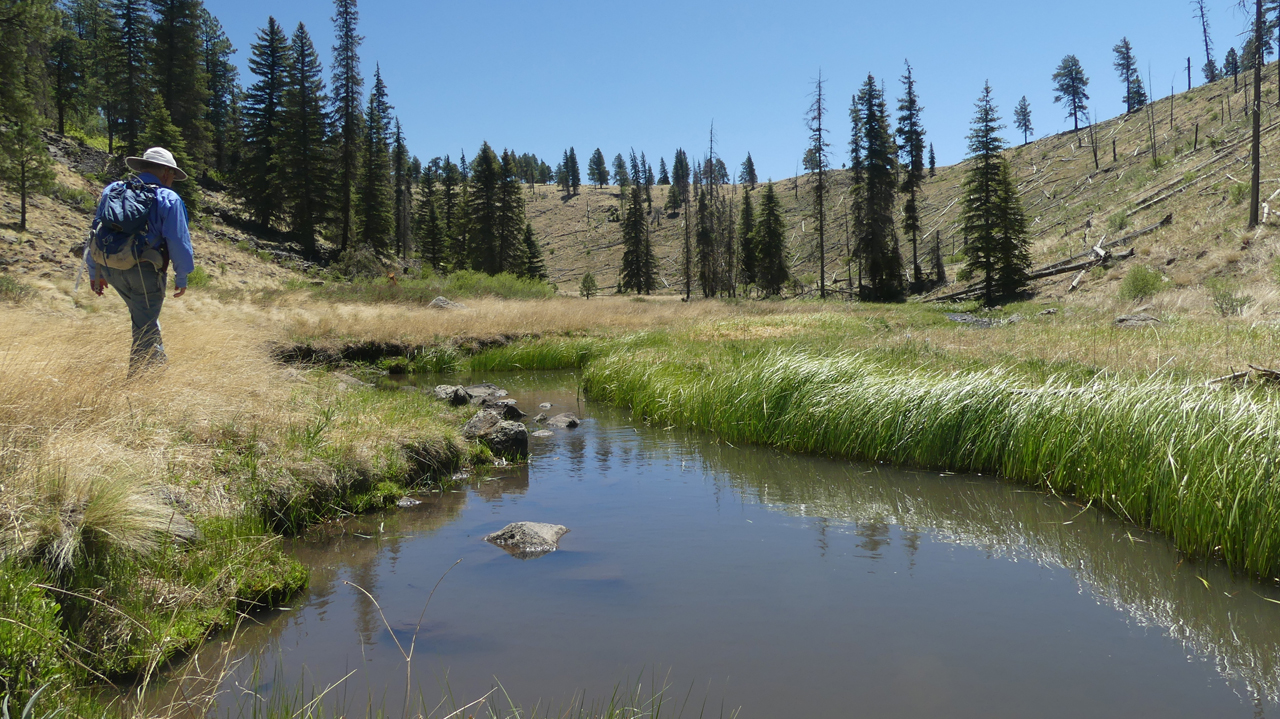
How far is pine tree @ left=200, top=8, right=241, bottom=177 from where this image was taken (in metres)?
53.4

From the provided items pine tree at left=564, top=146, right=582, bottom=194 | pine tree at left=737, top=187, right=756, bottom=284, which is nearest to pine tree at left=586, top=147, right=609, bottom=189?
pine tree at left=564, top=146, right=582, bottom=194

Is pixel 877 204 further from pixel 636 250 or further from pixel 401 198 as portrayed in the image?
pixel 401 198

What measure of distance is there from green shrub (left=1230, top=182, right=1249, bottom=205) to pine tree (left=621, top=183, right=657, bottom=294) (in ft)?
151

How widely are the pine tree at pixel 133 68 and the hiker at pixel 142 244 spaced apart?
40577 millimetres

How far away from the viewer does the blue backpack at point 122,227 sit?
6.46 meters

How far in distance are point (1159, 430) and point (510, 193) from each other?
51427mm

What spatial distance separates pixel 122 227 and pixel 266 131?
43.3m

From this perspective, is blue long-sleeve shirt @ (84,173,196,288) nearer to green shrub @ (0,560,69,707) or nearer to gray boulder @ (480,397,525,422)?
green shrub @ (0,560,69,707)

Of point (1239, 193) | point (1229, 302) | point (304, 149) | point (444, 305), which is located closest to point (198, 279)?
point (444, 305)

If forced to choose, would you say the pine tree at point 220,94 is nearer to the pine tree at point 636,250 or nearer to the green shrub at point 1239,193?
the pine tree at point 636,250

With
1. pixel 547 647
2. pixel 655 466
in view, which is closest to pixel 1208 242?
pixel 655 466

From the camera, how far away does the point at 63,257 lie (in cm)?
2372

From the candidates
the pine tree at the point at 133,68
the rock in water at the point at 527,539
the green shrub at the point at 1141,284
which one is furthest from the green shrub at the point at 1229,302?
the pine tree at the point at 133,68

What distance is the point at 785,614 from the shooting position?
4777 mm
